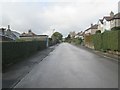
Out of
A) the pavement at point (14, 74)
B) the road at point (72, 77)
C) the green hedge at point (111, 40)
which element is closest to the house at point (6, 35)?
the green hedge at point (111, 40)

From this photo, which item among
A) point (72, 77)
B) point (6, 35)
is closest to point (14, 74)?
point (72, 77)

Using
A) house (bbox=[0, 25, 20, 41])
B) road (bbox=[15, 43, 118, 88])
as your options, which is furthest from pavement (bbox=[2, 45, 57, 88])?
house (bbox=[0, 25, 20, 41])

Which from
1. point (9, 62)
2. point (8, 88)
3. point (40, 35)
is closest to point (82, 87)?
point (8, 88)

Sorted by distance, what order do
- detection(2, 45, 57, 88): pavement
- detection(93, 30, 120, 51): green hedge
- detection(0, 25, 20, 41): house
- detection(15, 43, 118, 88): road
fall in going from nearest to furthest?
detection(15, 43, 118, 88): road → detection(2, 45, 57, 88): pavement → detection(93, 30, 120, 51): green hedge → detection(0, 25, 20, 41): house

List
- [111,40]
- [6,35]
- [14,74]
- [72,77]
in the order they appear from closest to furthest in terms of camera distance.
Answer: [72,77] → [14,74] → [111,40] → [6,35]

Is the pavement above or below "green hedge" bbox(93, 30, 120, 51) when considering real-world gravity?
below

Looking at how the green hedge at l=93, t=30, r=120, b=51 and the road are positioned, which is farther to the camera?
the green hedge at l=93, t=30, r=120, b=51

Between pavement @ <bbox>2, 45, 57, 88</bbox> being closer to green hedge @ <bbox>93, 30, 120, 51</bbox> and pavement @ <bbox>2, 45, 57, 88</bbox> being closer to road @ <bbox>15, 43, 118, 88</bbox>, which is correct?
road @ <bbox>15, 43, 118, 88</bbox>

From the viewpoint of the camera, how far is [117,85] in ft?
30.1

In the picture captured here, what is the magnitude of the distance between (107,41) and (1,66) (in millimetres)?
21065

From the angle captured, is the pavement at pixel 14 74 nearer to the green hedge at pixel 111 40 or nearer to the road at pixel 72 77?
the road at pixel 72 77

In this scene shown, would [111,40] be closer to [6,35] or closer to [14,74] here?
[14,74]

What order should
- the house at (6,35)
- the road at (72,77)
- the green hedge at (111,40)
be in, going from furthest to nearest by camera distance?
the house at (6,35)
the green hedge at (111,40)
the road at (72,77)

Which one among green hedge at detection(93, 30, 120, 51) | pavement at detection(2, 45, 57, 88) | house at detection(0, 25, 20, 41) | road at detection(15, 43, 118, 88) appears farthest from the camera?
house at detection(0, 25, 20, 41)
